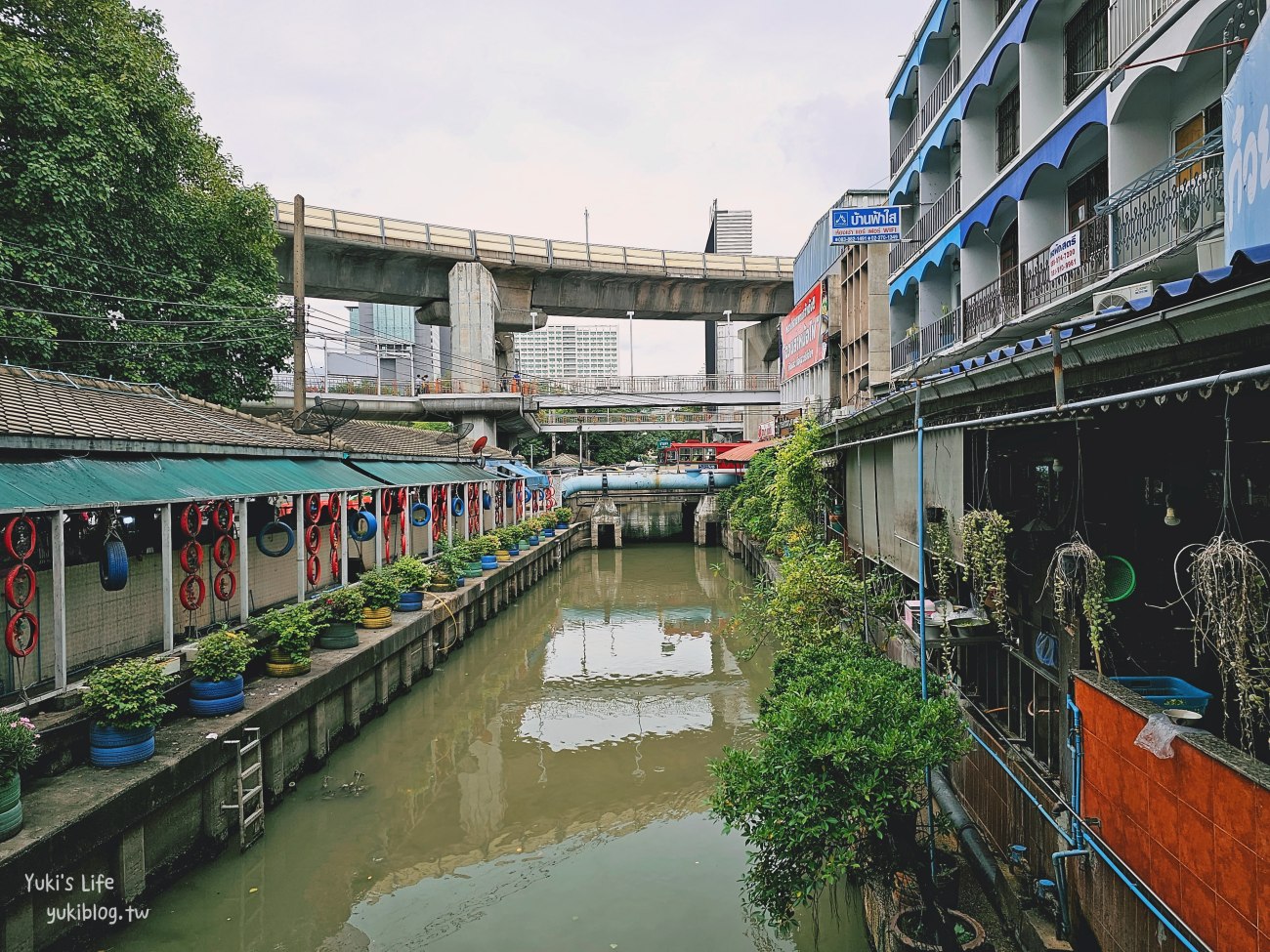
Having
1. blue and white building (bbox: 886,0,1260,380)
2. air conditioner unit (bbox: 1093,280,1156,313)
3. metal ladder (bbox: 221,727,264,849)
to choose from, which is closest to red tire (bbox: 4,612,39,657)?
metal ladder (bbox: 221,727,264,849)

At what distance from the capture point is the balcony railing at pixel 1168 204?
8.87 metres

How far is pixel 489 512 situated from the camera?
26500mm

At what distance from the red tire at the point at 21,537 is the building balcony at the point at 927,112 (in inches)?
727

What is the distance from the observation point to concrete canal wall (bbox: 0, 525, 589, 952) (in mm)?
5562

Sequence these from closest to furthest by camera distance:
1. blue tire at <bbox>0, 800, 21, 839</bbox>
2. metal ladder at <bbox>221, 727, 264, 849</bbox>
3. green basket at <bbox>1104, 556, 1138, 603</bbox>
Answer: green basket at <bbox>1104, 556, 1138, 603</bbox>
blue tire at <bbox>0, 800, 21, 839</bbox>
metal ladder at <bbox>221, 727, 264, 849</bbox>

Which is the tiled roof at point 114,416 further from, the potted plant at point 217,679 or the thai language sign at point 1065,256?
the thai language sign at point 1065,256

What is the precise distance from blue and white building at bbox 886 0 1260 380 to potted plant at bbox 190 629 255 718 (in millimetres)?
7494

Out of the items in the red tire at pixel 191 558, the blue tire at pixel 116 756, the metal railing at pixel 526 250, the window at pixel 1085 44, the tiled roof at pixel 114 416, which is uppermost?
the metal railing at pixel 526 250

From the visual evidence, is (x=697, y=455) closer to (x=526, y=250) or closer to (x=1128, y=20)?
(x=526, y=250)

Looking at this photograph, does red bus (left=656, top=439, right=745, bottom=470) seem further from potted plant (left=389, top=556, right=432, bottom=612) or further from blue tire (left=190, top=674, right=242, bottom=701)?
blue tire (left=190, top=674, right=242, bottom=701)

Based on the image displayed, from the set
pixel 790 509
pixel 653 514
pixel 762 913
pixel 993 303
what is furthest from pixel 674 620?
pixel 653 514

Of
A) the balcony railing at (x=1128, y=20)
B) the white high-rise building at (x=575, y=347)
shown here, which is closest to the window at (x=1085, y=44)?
the balcony railing at (x=1128, y=20)

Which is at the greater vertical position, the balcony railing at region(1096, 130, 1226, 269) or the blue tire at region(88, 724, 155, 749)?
the balcony railing at region(1096, 130, 1226, 269)

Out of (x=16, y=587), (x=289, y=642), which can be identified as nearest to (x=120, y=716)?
(x=16, y=587)
